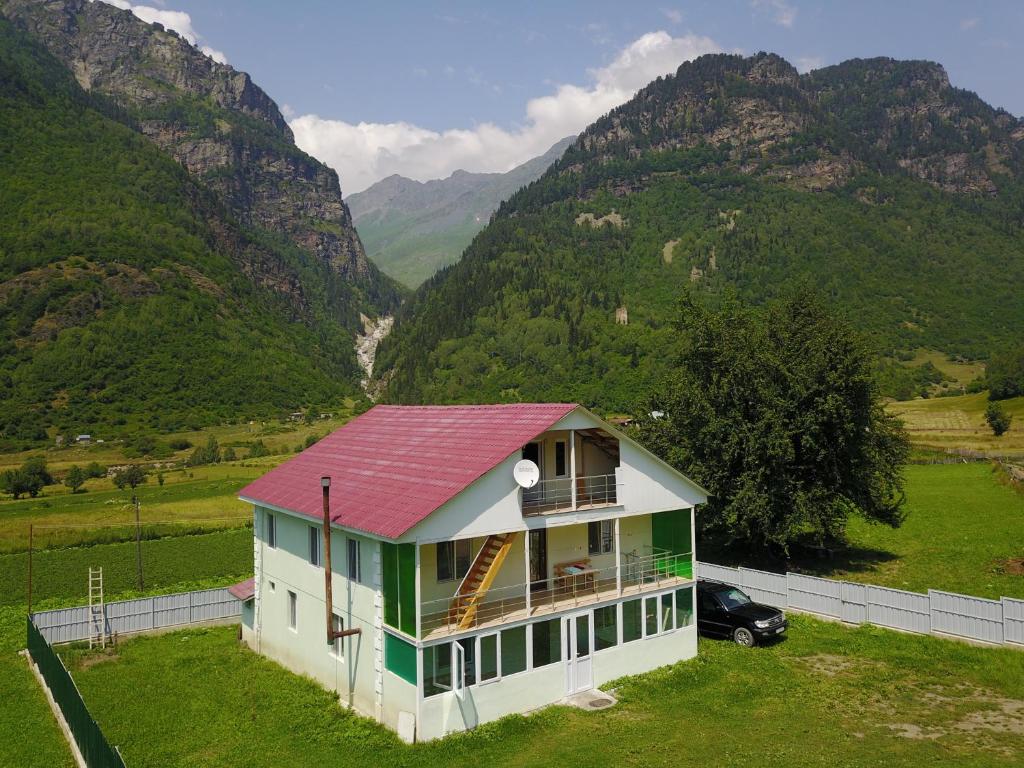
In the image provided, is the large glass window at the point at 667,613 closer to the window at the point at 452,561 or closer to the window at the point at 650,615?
the window at the point at 650,615

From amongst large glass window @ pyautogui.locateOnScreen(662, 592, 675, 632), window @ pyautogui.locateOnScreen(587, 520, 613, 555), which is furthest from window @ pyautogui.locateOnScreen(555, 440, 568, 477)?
large glass window @ pyautogui.locateOnScreen(662, 592, 675, 632)

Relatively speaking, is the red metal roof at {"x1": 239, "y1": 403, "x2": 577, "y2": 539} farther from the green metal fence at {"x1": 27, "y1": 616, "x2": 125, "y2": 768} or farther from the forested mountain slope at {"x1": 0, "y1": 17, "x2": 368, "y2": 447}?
the forested mountain slope at {"x1": 0, "y1": 17, "x2": 368, "y2": 447}

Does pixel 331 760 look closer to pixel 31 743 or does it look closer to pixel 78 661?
pixel 31 743

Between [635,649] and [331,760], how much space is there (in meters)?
10.0

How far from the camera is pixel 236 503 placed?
7156 centimetres

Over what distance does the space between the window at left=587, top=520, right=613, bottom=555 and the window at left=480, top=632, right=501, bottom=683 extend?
550 centimetres

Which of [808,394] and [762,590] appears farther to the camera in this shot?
[808,394]

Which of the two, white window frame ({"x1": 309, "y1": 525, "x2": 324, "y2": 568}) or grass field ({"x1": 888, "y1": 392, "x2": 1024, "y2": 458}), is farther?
grass field ({"x1": 888, "y1": 392, "x2": 1024, "y2": 458})

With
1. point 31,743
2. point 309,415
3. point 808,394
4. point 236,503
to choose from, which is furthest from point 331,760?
point 309,415

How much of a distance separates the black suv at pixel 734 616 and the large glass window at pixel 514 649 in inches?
363

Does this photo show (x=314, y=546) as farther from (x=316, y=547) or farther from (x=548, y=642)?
(x=548, y=642)

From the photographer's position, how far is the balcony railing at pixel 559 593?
814 inches

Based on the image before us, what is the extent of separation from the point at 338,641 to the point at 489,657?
5.29 meters

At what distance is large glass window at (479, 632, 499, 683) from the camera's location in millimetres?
20734
